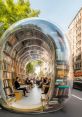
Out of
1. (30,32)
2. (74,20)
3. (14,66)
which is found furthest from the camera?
(74,20)

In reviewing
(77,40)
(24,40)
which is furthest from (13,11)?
(77,40)

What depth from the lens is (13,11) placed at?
32.4 meters

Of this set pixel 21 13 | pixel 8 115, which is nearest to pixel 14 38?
pixel 8 115

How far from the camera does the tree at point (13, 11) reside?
3025cm

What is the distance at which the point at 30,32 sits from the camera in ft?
47.5

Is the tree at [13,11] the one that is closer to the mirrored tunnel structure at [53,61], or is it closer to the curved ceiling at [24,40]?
the curved ceiling at [24,40]

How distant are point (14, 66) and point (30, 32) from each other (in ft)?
9.33

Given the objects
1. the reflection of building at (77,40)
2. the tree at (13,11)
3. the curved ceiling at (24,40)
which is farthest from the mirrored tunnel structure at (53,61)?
the reflection of building at (77,40)

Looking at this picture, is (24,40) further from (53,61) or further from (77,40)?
(77,40)

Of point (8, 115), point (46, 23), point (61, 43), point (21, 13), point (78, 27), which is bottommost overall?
point (8, 115)

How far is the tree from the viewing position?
30.2 meters

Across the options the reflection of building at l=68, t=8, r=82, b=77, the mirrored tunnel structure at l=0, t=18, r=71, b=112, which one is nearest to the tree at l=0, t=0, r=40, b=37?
the mirrored tunnel structure at l=0, t=18, r=71, b=112

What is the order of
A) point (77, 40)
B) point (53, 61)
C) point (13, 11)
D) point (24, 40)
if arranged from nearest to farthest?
point (53, 61)
point (24, 40)
point (13, 11)
point (77, 40)

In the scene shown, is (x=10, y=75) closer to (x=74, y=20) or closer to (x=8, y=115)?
(x=8, y=115)
